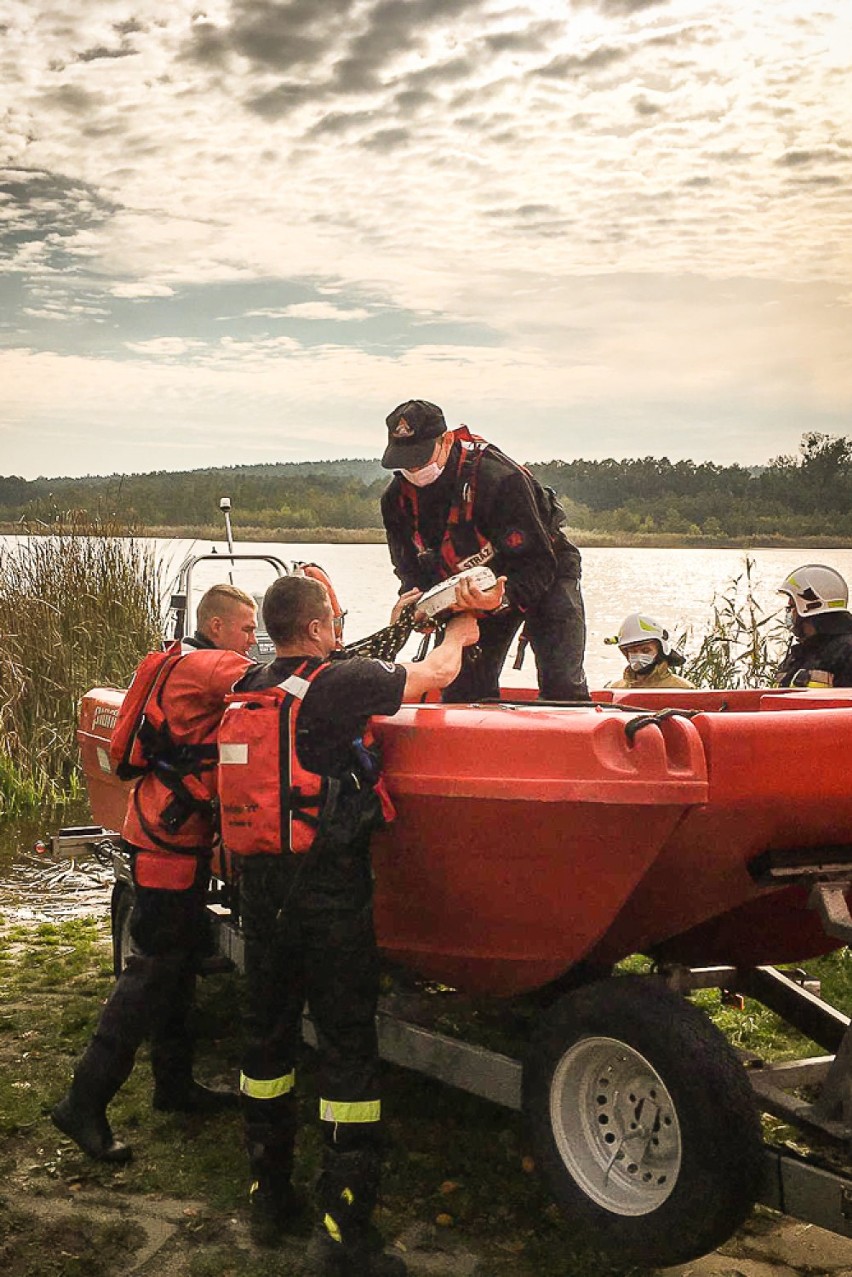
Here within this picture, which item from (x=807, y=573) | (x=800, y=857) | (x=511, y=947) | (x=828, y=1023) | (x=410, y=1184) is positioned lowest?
(x=410, y=1184)

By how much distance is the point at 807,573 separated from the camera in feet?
19.8

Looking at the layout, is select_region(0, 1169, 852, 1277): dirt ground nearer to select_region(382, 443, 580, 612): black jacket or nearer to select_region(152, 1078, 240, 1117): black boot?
select_region(152, 1078, 240, 1117): black boot

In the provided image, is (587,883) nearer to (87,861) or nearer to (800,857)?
(800,857)

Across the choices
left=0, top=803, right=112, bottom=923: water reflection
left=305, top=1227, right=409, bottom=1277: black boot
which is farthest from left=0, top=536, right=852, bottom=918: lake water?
left=305, top=1227, right=409, bottom=1277: black boot

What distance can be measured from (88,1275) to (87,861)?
5529 mm

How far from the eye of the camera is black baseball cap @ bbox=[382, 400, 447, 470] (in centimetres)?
466

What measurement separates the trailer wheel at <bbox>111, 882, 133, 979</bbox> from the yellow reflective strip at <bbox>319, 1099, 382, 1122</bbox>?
1.96 meters

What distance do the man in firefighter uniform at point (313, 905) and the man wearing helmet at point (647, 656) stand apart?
3.79m

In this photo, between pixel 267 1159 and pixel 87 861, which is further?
pixel 87 861

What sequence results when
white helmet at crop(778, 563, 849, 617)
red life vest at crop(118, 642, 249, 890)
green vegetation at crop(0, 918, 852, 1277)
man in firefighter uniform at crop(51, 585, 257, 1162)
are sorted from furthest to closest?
white helmet at crop(778, 563, 849, 617)
red life vest at crop(118, 642, 249, 890)
man in firefighter uniform at crop(51, 585, 257, 1162)
green vegetation at crop(0, 918, 852, 1277)

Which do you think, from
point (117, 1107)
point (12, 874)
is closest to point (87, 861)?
point (12, 874)

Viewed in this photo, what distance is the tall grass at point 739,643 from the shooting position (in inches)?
364

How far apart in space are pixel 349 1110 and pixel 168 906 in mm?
1068

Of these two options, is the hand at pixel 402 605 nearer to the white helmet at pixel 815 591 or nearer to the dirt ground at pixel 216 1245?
the dirt ground at pixel 216 1245
